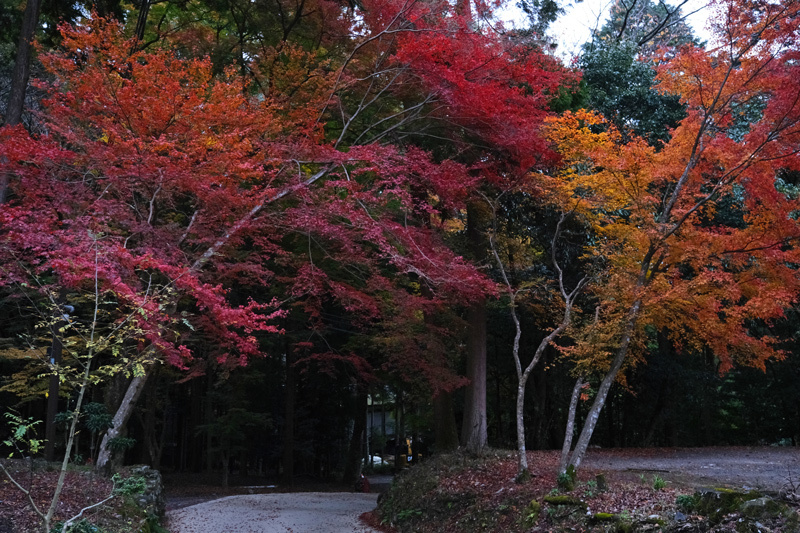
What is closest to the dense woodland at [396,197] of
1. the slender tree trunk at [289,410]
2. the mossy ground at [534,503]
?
the mossy ground at [534,503]

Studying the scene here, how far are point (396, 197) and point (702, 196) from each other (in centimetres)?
580

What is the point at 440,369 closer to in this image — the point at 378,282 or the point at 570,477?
the point at 378,282

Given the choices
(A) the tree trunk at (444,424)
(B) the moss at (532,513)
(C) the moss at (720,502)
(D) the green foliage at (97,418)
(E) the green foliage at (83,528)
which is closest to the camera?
(C) the moss at (720,502)

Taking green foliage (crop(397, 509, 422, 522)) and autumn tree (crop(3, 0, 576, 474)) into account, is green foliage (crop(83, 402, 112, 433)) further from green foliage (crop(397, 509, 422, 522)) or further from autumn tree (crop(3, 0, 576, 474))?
green foliage (crop(397, 509, 422, 522))

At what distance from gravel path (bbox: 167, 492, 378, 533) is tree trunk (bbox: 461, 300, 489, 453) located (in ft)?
9.55

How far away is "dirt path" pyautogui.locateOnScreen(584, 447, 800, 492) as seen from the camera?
996 cm

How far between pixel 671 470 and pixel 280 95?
1039cm

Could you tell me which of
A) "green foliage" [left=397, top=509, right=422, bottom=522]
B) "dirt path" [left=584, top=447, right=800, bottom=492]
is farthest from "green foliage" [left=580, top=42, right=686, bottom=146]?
"green foliage" [left=397, top=509, right=422, bottom=522]

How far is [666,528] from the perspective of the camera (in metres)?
6.57

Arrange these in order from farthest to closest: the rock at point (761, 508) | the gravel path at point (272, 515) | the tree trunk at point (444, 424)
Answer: the tree trunk at point (444, 424)
the gravel path at point (272, 515)
the rock at point (761, 508)

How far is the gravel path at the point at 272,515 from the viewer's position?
1088 cm

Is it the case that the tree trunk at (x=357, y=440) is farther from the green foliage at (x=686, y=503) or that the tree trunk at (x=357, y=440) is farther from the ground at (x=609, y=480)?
the green foliage at (x=686, y=503)

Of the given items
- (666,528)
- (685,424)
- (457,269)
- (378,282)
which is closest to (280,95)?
(378,282)

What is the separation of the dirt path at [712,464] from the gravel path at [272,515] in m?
5.07
